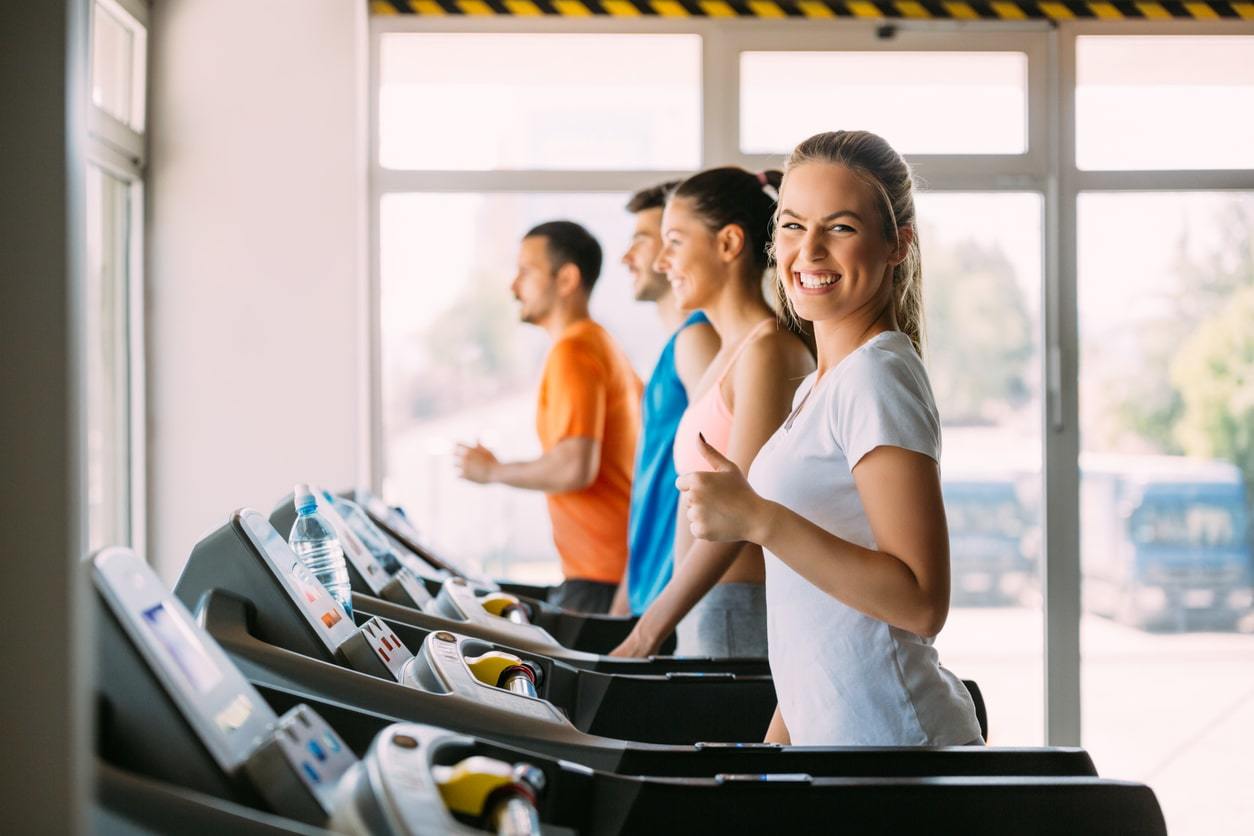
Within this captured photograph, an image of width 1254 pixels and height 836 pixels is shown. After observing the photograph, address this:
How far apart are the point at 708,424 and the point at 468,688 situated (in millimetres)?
916

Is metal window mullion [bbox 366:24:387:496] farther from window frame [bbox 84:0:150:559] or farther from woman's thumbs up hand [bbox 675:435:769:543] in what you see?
woman's thumbs up hand [bbox 675:435:769:543]

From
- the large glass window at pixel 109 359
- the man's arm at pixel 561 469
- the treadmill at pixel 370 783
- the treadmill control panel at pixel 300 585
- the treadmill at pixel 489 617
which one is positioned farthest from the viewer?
the large glass window at pixel 109 359

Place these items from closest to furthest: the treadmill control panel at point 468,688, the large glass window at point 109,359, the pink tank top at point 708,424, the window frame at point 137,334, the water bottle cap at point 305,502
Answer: the treadmill control panel at point 468,688 → the water bottle cap at point 305,502 → the pink tank top at point 708,424 → the large glass window at point 109,359 → the window frame at point 137,334

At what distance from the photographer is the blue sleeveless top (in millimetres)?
2693

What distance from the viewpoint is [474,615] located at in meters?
2.30

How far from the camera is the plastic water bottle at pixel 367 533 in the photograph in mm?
2643

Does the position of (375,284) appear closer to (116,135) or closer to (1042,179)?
(116,135)

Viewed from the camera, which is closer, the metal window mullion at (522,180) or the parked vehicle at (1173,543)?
the metal window mullion at (522,180)

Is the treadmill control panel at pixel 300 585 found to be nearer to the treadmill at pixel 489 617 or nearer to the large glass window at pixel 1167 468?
the treadmill at pixel 489 617

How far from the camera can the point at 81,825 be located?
2.43ft

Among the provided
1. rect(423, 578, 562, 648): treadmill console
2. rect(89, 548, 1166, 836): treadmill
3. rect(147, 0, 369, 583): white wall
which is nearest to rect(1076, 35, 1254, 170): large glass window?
rect(147, 0, 369, 583): white wall

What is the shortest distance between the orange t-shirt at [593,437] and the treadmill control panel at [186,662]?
209 cm

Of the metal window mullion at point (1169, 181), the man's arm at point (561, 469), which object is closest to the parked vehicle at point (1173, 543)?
the metal window mullion at point (1169, 181)

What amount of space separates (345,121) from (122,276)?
0.92 meters
